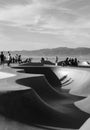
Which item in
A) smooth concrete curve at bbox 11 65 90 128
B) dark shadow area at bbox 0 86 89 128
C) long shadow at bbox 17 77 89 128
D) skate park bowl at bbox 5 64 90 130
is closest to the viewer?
dark shadow area at bbox 0 86 89 128

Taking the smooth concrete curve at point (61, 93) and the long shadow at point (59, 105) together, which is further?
the long shadow at point (59, 105)

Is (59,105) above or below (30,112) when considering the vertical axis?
below

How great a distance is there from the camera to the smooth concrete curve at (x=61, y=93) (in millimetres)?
10289

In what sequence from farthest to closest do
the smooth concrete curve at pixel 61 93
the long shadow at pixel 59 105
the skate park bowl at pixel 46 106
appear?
the long shadow at pixel 59 105 → the smooth concrete curve at pixel 61 93 → the skate park bowl at pixel 46 106

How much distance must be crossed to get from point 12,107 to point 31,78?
603 cm

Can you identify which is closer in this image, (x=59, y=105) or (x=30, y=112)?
(x=30, y=112)

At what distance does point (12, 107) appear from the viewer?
8.85m

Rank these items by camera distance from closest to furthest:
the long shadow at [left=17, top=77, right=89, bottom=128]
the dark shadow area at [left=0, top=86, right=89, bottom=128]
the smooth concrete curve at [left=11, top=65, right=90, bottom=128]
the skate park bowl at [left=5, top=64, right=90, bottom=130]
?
the dark shadow area at [left=0, top=86, right=89, bottom=128], the skate park bowl at [left=5, top=64, right=90, bottom=130], the smooth concrete curve at [left=11, top=65, right=90, bottom=128], the long shadow at [left=17, top=77, right=89, bottom=128]

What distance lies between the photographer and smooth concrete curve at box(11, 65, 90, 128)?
1029cm

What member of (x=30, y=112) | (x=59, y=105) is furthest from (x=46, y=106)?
(x=59, y=105)

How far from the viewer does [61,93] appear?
17609 millimetres

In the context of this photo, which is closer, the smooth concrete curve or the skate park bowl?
the skate park bowl

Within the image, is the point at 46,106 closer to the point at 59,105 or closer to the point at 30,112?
the point at 30,112

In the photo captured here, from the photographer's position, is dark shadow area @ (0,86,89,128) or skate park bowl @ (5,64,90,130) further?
skate park bowl @ (5,64,90,130)
